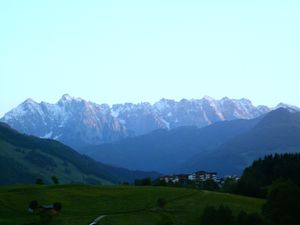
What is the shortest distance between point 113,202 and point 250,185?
56.3 meters

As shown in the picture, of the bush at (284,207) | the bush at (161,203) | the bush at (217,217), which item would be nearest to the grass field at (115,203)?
the bush at (161,203)

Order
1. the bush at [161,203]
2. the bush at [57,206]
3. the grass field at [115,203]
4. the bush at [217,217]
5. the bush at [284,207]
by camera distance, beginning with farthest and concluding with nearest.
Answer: the bush at [161,203], the bush at [57,206], the grass field at [115,203], the bush at [217,217], the bush at [284,207]

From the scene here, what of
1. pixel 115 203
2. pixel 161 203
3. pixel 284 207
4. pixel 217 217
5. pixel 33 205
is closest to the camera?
pixel 284 207

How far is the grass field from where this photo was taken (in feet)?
442

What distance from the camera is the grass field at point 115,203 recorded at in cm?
13479

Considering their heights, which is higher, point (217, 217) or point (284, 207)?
point (284, 207)

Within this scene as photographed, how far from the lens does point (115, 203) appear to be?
514 feet

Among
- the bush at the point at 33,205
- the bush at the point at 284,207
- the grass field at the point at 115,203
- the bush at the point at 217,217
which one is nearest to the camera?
the bush at the point at 284,207

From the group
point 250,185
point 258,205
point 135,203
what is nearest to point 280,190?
point 258,205

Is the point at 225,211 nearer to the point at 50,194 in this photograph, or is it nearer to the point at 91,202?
the point at 91,202

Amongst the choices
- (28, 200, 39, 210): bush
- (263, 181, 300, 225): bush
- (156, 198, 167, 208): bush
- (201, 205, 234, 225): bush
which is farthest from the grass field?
(263, 181, 300, 225): bush

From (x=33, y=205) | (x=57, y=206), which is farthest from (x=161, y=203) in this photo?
(x=33, y=205)

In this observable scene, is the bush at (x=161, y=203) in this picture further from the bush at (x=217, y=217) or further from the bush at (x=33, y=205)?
the bush at (x=33, y=205)

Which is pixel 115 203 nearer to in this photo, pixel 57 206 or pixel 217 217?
pixel 57 206
